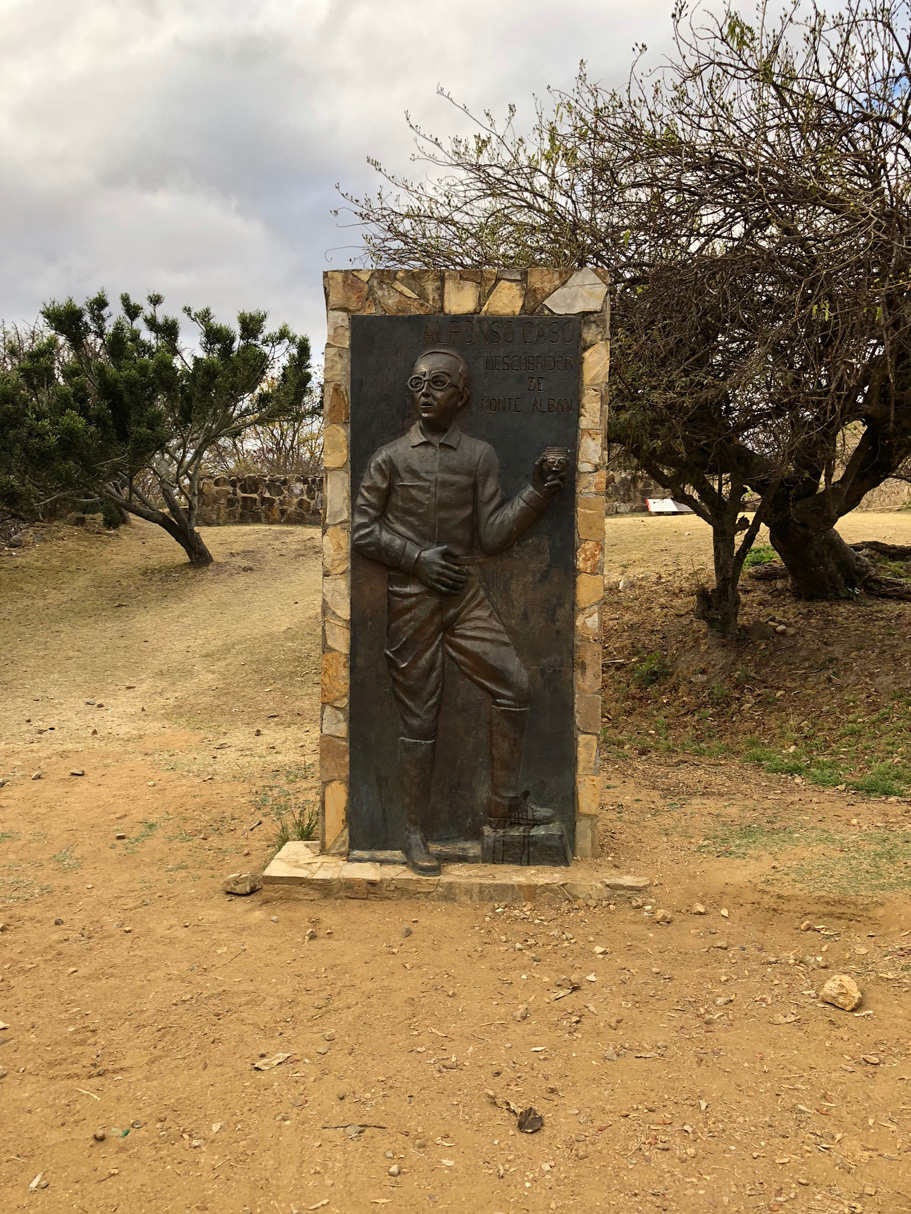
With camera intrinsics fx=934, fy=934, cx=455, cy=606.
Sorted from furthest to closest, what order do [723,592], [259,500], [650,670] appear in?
[259,500] < [650,670] < [723,592]

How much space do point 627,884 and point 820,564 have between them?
585 cm

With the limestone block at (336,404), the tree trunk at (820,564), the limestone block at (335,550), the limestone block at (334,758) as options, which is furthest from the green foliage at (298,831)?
the tree trunk at (820,564)

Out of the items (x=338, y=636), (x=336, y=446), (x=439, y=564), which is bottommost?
(x=338, y=636)

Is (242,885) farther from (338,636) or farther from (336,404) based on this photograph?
(336,404)

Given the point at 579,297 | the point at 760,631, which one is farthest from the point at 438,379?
the point at 760,631

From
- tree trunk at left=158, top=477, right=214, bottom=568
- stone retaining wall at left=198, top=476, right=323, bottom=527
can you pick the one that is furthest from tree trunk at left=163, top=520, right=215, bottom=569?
stone retaining wall at left=198, top=476, right=323, bottom=527

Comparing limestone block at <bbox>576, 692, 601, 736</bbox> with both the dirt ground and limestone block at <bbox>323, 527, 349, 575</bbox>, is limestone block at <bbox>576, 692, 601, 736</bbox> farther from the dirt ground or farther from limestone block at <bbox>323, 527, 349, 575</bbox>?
limestone block at <bbox>323, 527, 349, 575</bbox>

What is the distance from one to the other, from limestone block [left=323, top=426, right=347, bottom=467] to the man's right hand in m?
0.60

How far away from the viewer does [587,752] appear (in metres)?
4.40

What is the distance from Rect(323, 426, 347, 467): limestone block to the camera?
4340 mm

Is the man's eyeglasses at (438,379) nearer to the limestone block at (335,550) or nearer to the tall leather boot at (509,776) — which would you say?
the limestone block at (335,550)

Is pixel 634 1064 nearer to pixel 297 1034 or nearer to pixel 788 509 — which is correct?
pixel 297 1034

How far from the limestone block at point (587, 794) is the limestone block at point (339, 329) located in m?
2.32

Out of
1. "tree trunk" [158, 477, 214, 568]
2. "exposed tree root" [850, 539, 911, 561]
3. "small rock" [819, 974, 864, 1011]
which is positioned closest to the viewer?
"small rock" [819, 974, 864, 1011]
